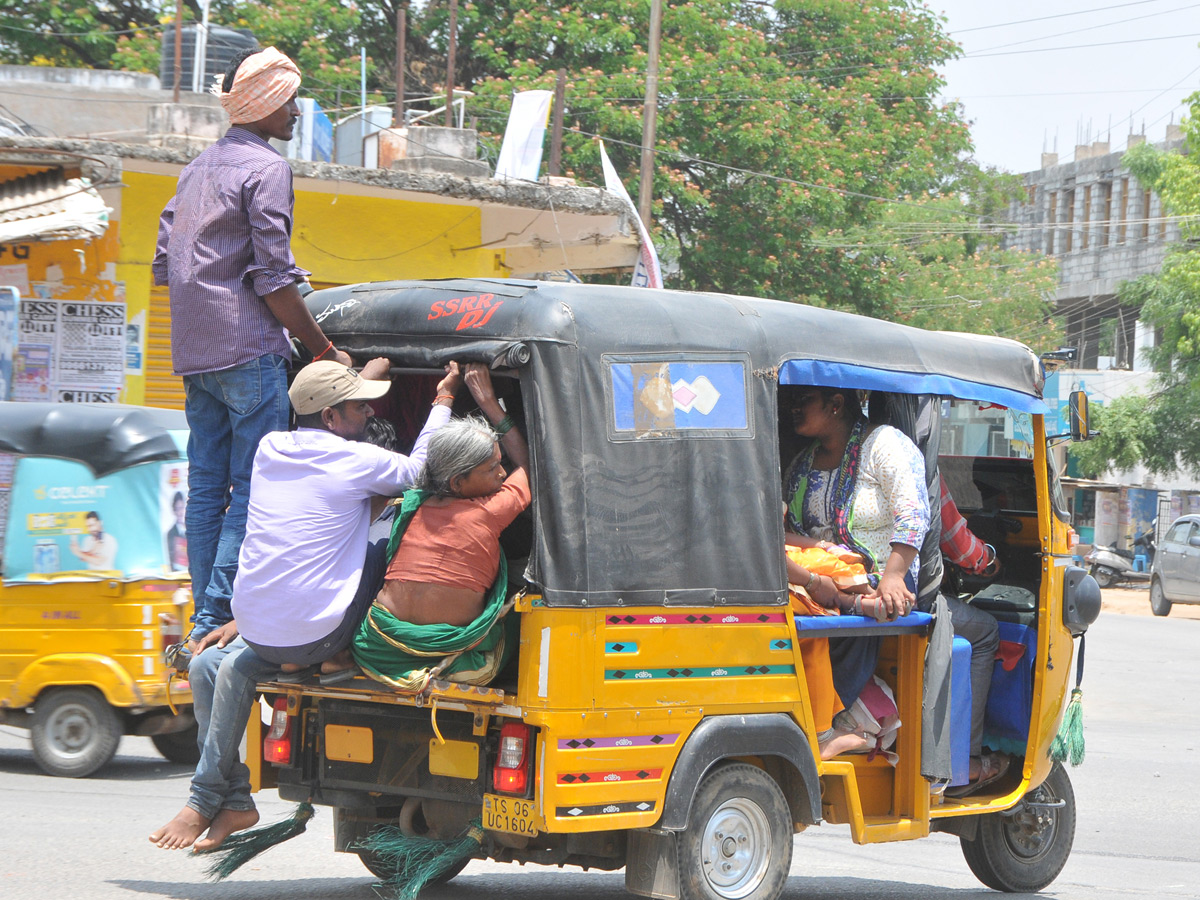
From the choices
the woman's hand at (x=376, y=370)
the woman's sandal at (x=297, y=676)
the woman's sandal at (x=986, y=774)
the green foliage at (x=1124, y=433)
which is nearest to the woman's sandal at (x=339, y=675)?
the woman's sandal at (x=297, y=676)

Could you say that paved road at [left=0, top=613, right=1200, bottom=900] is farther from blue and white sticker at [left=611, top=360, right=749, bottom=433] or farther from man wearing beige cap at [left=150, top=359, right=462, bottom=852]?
blue and white sticker at [left=611, top=360, right=749, bottom=433]

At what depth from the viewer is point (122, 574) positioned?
7.92 metres

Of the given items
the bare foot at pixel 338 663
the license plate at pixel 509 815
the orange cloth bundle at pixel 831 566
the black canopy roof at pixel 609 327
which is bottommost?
the license plate at pixel 509 815

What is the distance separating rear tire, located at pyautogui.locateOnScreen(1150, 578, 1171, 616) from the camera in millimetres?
24469

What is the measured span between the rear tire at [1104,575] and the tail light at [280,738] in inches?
1135

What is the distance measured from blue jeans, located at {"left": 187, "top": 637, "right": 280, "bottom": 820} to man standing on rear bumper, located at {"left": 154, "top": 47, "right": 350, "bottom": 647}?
0.34m

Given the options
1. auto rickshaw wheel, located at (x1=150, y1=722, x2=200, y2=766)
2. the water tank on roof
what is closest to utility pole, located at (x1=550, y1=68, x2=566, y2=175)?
the water tank on roof

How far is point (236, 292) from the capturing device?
16.1 feet

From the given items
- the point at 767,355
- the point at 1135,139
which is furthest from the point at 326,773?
the point at 1135,139

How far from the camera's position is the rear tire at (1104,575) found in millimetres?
31559

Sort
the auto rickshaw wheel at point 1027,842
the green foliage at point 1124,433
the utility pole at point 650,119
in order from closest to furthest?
1. the auto rickshaw wheel at point 1027,842
2. the utility pole at point 650,119
3. the green foliage at point 1124,433

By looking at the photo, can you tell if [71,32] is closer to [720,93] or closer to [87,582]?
[720,93]

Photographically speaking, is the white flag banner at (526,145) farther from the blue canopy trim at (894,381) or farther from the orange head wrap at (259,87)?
the orange head wrap at (259,87)

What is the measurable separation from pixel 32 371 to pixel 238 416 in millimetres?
8451
